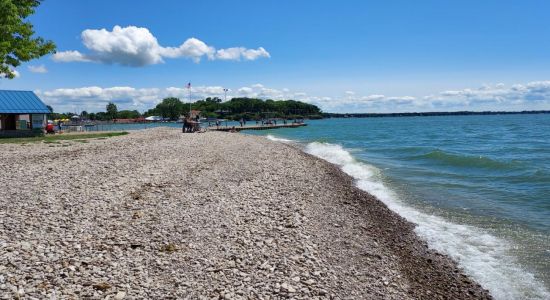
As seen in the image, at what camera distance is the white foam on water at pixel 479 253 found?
25.3ft

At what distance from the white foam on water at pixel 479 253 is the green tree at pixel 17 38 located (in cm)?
2227

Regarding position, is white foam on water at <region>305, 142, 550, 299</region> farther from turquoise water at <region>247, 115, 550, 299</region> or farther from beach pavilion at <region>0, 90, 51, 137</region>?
beach pavilion at <region>0, 90, 51, 137</region>

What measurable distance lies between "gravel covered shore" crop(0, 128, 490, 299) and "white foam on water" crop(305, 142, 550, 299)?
1.23ft

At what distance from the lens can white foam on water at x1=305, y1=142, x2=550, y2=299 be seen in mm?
7715

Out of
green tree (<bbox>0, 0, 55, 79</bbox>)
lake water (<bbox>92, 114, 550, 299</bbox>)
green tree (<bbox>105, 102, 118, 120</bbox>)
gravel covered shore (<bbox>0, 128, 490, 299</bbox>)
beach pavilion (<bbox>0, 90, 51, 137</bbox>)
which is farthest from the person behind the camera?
green tree (<bbox>105, 102, 118, 120</bbox>)

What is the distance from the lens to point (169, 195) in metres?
11.7

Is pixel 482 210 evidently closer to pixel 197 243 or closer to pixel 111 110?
pixel 197 243

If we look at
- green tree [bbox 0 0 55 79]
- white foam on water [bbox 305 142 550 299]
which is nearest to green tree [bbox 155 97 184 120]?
green tree [bbox 0 0 55 79]

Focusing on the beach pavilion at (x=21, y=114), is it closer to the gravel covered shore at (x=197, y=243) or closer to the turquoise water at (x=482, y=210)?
the gravel covered shore at (x=197, y=243)

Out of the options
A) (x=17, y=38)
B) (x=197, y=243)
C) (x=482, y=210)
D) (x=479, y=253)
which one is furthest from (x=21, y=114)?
(x=479, y=253)

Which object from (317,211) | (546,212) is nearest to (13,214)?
(317,211)

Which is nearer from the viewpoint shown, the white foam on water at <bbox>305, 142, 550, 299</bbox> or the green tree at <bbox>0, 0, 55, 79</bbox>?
the white foam on water at <bbox>305, 142, 550, 299</bbox>

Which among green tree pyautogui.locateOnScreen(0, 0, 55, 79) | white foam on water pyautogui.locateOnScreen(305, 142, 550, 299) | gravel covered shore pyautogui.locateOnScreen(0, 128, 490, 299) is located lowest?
white foam on water pyautogui.locateOnScreen(305, 142, 550, 299)

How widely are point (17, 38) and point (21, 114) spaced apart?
451 inches
